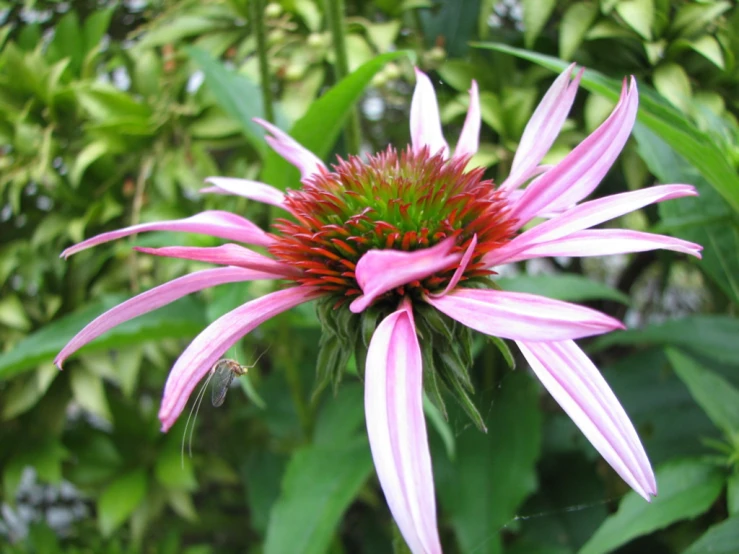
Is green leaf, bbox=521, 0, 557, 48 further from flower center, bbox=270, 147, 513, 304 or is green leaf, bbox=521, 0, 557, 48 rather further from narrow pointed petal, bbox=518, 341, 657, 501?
narrow pointed petal, bbox=518, 341, 657, 501

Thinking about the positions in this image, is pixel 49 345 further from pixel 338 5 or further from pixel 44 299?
pixel 338 5

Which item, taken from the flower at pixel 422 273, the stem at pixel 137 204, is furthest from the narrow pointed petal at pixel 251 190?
the stem at pixel 137 204

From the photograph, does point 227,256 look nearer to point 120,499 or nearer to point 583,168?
point 583,168


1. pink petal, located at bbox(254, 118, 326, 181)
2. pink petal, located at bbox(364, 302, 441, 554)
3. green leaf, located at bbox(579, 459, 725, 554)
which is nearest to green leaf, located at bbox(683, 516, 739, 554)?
green leaf, located at bbox(579, 459, 725, 554)

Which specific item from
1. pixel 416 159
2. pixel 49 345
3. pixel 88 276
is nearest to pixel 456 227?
pixel 416 159

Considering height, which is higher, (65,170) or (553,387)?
(65,170)

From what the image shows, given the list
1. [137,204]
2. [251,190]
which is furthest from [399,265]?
[137,204]

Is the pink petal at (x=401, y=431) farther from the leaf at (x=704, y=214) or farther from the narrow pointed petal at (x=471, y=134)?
the leaf at (x=704, y=214)
